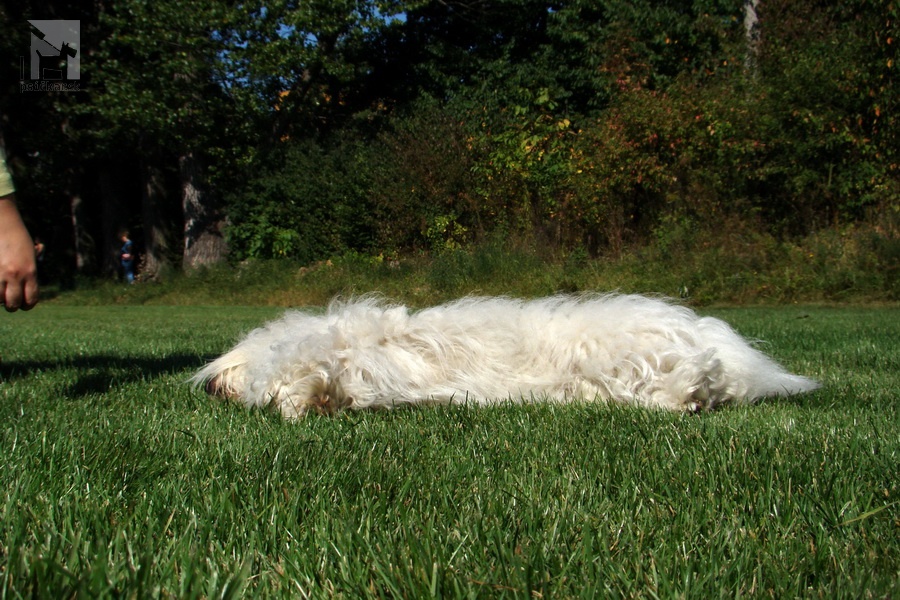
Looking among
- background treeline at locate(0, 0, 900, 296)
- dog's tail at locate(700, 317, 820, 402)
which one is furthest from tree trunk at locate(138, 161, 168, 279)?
dog's tail at locate(700, 317, 820, 402)

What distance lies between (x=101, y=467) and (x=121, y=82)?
18.6m

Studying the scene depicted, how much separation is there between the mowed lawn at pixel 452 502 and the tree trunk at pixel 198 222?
56.4 ft

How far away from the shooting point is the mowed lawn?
1440 millimetres

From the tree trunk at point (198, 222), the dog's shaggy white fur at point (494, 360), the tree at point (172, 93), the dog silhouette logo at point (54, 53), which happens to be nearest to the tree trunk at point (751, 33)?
the tree at point (172, 93)

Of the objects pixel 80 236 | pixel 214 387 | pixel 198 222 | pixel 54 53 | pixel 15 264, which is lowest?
pixel 80 236

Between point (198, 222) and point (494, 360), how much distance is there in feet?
59.7

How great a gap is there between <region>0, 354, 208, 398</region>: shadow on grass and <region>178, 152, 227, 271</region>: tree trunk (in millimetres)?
A: 14591

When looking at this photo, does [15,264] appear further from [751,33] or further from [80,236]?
[80,236]

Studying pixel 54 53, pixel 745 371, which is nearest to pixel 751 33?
pixel 745 371

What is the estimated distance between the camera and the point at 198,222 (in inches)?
798

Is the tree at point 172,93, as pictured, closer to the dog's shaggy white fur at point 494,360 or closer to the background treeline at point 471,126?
the background treeline at point 471,126

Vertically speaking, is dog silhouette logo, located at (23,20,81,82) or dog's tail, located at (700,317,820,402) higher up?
dog silhouette logo, located at (23,20,81,82)

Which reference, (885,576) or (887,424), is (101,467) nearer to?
(885,576)

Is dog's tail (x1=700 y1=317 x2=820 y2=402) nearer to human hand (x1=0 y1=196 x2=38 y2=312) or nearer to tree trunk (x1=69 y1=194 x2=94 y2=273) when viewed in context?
human hand (x1=0 y1=196 x2=38 y2=312)
